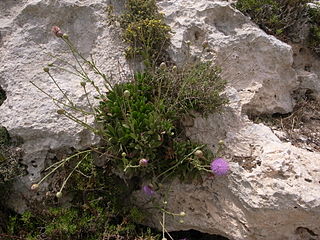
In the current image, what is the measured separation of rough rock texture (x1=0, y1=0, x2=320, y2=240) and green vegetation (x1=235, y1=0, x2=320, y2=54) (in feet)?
0.79

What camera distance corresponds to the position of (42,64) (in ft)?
12.9

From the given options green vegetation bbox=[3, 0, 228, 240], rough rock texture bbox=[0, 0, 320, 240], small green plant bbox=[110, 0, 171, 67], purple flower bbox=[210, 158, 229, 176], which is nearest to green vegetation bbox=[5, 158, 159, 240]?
green vegetation bbox=[3, 0, 228, 240]

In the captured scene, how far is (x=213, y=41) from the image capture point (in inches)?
168

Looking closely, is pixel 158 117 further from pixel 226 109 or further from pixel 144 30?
pixel 144 30

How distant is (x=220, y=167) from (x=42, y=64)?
2.41 metres

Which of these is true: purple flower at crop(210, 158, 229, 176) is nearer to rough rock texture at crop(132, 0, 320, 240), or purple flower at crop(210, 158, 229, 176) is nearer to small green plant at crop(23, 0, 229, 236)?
small green plant at crop(23, 0, 229, 236)

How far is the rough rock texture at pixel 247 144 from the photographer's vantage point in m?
3.20

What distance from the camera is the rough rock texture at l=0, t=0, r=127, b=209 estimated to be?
3.43 metres

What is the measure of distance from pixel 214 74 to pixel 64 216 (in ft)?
7.31

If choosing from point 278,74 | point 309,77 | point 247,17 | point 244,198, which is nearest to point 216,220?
point 244,198

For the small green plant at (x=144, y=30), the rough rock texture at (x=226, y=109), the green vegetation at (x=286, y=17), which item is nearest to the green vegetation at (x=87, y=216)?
the rough rock texture at (x=226, y=109)

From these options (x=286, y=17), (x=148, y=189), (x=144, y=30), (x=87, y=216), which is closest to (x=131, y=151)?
(x=148, y=189)

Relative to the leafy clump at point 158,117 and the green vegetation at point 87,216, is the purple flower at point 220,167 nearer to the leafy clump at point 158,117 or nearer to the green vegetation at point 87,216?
the leafy clump at point 158,117

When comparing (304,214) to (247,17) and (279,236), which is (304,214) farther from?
(247,17)
